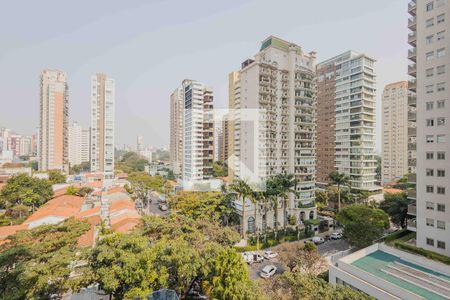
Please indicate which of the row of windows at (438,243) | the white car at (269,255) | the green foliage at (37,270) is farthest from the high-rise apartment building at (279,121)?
the green foliage at (37,270)

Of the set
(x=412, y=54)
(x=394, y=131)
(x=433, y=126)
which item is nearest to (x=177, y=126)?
(x=412, y=54)

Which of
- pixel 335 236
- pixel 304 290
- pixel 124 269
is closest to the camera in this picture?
pixel 304 290

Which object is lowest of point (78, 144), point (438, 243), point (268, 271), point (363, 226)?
point (268, 271)

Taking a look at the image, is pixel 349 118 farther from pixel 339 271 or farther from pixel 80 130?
pixel 80 130

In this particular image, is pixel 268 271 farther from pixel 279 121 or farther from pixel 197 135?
pixel 197 135

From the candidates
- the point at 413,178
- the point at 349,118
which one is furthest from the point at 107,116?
the point at 413,178
